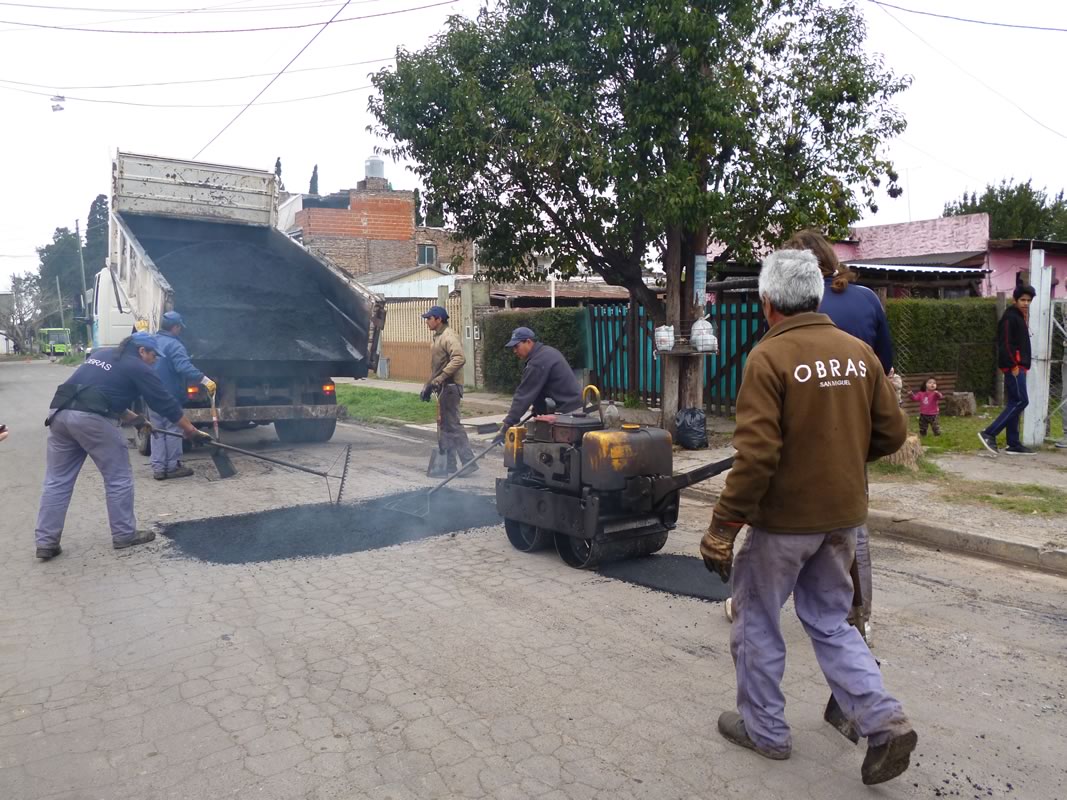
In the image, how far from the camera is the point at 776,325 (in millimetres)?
3137

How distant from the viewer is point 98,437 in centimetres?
611

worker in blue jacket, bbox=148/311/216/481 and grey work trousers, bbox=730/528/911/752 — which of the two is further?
worker in blue jacket, bbox=148/311/216/481

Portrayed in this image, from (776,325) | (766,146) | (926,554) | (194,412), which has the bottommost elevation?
(926,554)

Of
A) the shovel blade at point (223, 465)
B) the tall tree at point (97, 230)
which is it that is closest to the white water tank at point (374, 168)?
the tall tree at point (97, 230)

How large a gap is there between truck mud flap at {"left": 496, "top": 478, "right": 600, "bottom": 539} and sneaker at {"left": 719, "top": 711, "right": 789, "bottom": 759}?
6.71 feet

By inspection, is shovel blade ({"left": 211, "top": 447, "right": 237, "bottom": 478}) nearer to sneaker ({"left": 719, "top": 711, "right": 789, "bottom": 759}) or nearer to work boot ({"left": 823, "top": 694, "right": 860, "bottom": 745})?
sneaker ({"left": 719, "top": 711, "right": 789, "bottom": 759})

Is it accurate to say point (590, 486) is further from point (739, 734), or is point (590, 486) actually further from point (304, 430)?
point (304, 430)

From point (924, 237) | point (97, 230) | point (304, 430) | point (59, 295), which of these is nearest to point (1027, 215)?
A: point (924, 237)

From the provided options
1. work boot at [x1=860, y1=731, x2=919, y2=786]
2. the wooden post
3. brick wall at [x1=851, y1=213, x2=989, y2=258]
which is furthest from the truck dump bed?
brick wall at [x1=851, y1=213, x2=989, y2=258]

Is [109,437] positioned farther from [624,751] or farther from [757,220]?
[757,220]

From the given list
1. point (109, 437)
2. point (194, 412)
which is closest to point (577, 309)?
point (194, 412)

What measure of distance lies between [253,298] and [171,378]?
195 cm

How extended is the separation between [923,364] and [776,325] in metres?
11.5

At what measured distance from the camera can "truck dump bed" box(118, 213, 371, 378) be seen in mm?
10188
